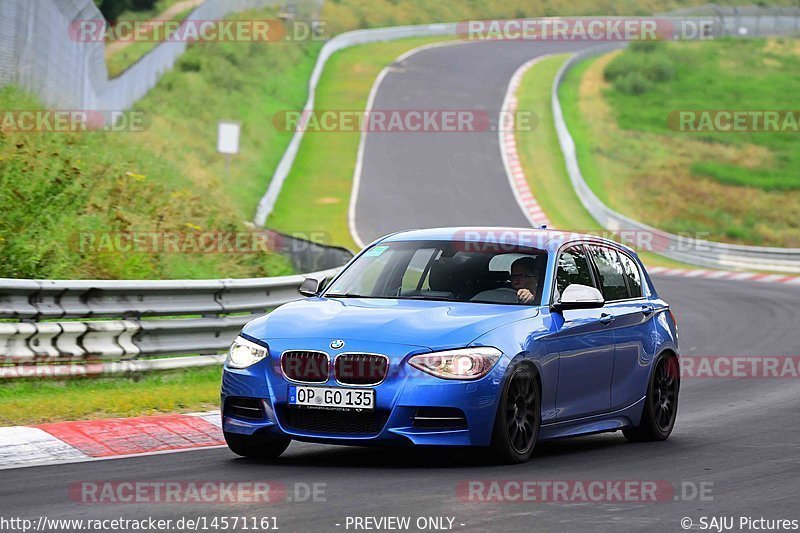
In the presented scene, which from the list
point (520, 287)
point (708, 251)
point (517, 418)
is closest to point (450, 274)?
point (520, 287)

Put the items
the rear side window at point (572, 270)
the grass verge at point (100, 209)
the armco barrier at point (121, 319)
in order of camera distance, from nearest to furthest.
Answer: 1. the rear side window at point (572, 270)
2. the armco barrier at point (121, 319)
3. the grass verge at point (100, 209)

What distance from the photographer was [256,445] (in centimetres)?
948

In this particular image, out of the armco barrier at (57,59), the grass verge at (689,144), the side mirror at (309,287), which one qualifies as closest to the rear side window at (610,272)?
the side mirror at (309,287)

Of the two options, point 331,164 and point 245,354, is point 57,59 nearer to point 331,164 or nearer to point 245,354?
point 245,354

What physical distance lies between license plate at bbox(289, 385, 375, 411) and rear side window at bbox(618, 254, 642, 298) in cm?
336

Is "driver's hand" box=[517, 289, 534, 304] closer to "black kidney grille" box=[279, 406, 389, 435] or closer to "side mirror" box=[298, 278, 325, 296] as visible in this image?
"side mirror" box=[298, 278, 325, 296]

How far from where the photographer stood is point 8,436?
32.3 ft

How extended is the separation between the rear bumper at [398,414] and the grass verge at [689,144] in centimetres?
3411

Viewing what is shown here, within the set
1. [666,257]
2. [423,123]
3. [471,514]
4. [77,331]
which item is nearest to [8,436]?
[77,331]

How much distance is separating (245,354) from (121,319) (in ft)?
14.2

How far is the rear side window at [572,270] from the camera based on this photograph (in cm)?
1029

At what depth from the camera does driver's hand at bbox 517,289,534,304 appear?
389 inches

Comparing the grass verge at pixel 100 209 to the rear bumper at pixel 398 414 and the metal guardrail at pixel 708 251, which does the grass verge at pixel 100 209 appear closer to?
the rear bumper at pixel 398 414

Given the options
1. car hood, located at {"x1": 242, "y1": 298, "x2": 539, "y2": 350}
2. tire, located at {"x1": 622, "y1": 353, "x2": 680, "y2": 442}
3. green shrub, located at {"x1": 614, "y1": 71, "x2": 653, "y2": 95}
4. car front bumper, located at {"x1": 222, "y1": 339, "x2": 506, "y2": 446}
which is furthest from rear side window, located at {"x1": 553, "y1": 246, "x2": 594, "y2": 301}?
green shrub, located at {"x1": 614, "y1": 71, "x2": 653, "y2": 95}
